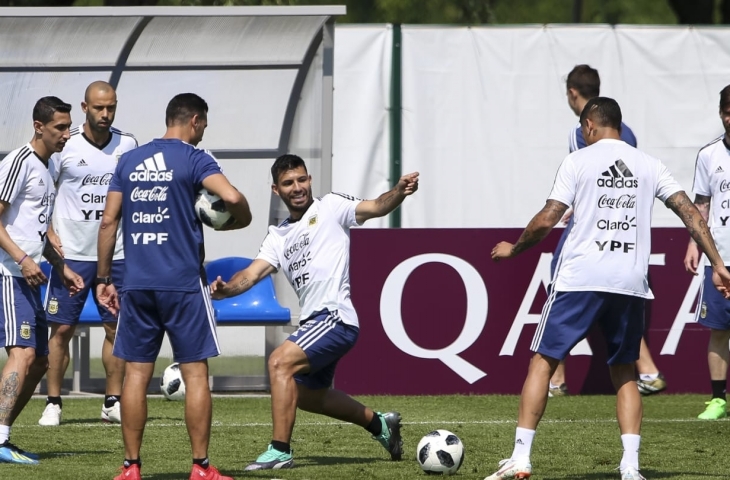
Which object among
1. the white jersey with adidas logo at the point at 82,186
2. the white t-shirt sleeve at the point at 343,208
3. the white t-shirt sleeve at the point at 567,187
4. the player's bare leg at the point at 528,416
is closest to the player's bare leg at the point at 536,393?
the player's bare leg at the point at 528,416

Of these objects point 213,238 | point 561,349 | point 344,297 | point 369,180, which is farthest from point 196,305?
point 369,180

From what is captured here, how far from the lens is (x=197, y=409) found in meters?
6.51

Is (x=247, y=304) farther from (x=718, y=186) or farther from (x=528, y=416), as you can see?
(x=528, y=416)

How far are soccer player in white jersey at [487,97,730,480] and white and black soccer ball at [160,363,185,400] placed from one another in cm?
478

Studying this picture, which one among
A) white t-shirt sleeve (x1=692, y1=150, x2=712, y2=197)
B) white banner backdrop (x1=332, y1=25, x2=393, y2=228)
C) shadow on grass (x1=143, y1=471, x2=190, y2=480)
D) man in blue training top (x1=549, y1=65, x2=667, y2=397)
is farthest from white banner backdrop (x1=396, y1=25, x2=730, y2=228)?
shadow on grass (x1=143, y1=471, x2=190, y2=480)

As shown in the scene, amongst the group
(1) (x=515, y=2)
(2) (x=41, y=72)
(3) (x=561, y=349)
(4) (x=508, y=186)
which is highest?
(1) (x=515, y=2)

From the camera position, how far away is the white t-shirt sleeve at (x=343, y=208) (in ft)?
25.2

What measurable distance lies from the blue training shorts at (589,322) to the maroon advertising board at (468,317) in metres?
4.20

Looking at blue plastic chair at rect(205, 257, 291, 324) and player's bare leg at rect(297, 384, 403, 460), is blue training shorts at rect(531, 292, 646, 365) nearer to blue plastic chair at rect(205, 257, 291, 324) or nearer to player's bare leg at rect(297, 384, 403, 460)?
player's bare leg at rect(297, 384, 403, 460)

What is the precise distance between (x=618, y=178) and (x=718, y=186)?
3323 mm

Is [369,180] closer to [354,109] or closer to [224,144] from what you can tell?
[354,109]

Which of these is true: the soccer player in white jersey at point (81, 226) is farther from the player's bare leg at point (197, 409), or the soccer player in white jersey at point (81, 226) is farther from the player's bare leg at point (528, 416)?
the player's bare leg at point (528, 416)

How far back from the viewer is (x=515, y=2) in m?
24.3

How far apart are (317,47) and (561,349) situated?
608 centimetres
